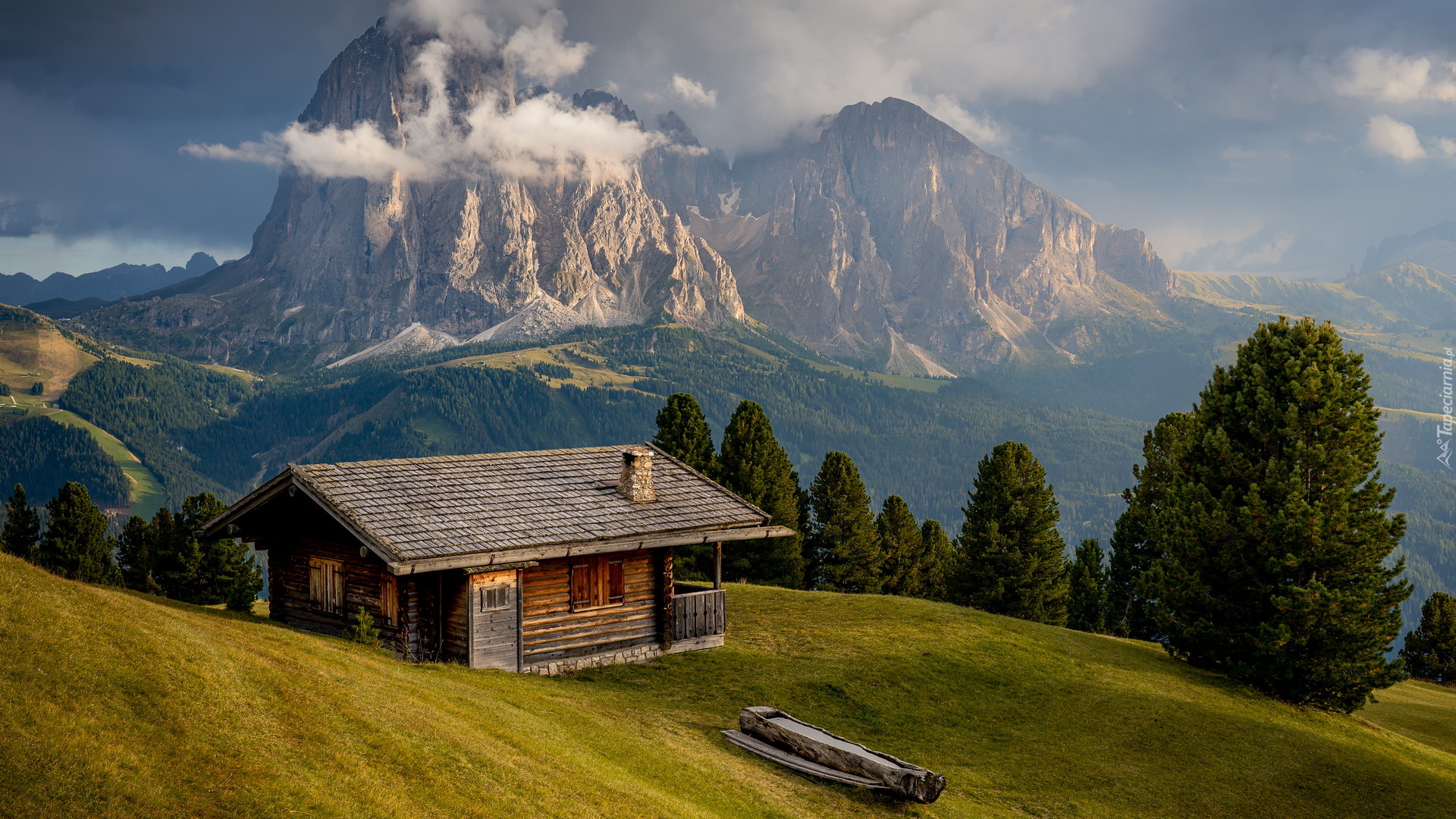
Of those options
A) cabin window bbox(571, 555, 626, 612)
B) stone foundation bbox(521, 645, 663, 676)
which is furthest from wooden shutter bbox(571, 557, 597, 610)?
stone foundation bbox(521, 645, 663, 676)

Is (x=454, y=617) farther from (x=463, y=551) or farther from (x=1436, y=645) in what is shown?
(x=1436, y=645)

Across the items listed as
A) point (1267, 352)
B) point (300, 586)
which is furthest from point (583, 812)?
point (1267, 352)

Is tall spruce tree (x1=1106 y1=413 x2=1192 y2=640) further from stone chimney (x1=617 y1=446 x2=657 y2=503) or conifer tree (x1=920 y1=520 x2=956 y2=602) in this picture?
stone chimney (x1=617 y1=446 x2=657 y2=503)

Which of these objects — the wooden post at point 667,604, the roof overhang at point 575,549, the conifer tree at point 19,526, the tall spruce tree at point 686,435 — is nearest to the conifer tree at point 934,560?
the tall spruce tree at point 686,435

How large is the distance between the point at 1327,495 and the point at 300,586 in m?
37.2

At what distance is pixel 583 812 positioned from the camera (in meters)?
14.7

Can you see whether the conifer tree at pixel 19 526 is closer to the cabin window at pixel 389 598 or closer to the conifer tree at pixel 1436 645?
the cabin window at pixel 389 598

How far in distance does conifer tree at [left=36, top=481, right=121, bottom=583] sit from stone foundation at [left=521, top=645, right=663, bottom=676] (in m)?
46.5

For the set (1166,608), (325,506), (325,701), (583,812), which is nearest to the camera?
(583,812)

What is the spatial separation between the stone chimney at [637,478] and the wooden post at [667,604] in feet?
6.98

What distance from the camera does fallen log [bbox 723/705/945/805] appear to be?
61.5ft

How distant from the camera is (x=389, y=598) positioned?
26.8 m

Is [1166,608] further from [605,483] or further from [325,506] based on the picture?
[325,506]

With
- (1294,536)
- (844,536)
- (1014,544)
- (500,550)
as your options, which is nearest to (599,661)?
(500,550)
